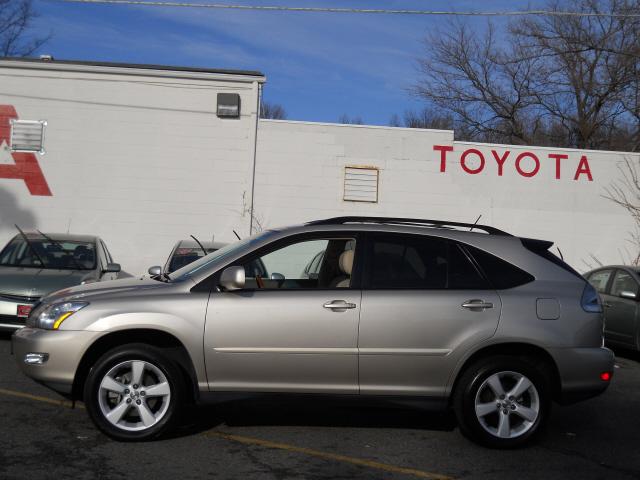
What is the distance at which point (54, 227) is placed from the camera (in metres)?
16.8

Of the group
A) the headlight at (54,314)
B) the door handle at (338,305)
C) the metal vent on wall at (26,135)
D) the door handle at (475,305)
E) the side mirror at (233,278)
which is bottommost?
the headlight at (54,314)

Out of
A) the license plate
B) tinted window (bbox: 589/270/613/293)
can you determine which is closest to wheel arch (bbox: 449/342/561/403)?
the license plate

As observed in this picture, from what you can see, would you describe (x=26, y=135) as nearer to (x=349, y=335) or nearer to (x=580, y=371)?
(x=349, y=335)

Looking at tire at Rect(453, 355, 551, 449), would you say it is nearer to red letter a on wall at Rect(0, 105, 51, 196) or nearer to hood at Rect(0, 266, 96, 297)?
hood at Rect(0, 266, 96, 297)

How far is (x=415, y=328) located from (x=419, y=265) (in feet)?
1.78

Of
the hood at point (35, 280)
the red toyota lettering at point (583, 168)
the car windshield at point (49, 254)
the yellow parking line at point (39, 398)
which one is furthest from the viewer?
the red toyota lettering at point (583, 168)

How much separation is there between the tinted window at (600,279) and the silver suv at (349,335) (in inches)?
254

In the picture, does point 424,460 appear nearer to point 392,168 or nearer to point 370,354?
point 370,354

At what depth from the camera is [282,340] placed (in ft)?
19.3

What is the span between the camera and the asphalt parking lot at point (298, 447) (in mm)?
5348

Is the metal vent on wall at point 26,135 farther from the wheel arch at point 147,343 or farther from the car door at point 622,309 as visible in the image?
the wheel arch at point 147,343

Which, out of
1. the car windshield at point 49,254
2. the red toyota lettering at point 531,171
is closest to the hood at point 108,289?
the car windshield at point 49,254

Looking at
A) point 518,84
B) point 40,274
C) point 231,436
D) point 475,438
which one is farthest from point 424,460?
point 518,84

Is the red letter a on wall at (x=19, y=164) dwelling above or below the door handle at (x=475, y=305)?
above
